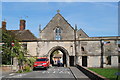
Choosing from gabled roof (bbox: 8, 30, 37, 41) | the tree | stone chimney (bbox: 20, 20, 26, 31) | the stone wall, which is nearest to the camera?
the tree

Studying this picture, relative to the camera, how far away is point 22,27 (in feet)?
163

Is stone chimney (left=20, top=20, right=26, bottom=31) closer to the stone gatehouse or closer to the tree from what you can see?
the stone gatehouse

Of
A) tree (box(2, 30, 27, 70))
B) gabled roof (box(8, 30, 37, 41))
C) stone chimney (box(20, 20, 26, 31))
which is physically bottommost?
tree (box(2, 30, 27, 70))

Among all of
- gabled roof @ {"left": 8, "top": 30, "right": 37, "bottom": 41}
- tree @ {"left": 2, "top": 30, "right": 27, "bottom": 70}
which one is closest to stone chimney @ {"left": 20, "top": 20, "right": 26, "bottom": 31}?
gabled roof @ {"left": 8, "top": 30, "right": 37, "bottom": 41}

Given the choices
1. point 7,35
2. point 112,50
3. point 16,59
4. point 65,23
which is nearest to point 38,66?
point 16,59

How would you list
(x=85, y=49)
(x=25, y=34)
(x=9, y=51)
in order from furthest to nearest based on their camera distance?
1. (x=25, y=34)
2. (x=85, y=49)
3. (x=9, y=51)

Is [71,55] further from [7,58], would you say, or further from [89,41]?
[7,58]

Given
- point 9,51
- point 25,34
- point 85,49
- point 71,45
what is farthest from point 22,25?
point 9,51

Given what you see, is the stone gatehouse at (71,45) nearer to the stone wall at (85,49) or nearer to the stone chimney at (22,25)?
the stone wall at (85,49)

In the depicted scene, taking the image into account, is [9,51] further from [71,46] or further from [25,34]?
[25,34]

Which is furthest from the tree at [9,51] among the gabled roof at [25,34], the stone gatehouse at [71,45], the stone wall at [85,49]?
the gabled roof at [25,34]

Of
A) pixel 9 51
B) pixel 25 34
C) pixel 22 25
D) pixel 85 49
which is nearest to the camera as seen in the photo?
pixel 9 51

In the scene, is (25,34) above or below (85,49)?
above

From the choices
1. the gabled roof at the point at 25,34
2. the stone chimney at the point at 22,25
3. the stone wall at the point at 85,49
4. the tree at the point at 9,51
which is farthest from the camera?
the stone chimney at the point at 22,25
